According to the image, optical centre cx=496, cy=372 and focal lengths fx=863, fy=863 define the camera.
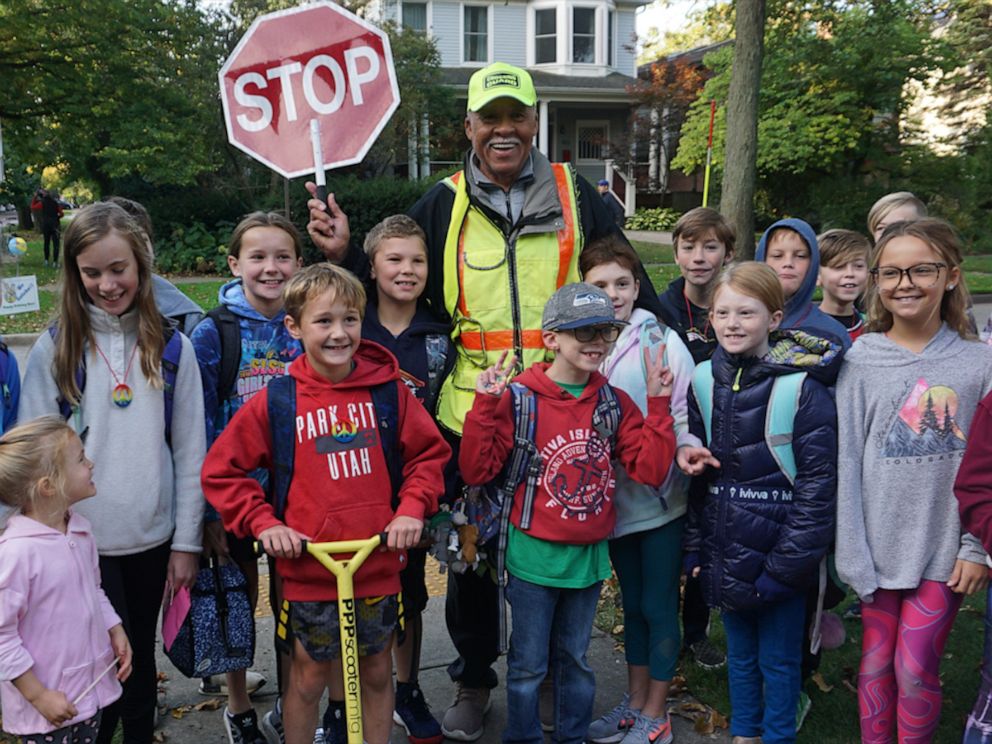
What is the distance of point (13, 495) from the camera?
2684 millimetres

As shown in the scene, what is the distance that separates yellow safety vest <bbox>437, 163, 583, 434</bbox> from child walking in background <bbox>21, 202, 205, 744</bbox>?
106cm

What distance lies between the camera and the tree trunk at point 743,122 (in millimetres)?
11266

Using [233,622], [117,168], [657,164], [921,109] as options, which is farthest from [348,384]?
[657,164]

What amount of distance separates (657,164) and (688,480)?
96.4ft

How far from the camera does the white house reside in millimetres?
31000

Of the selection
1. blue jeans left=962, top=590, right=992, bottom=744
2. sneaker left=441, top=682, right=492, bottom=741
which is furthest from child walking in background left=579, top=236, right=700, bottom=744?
blue jeans left=962, top=590, right=992, bottom=744

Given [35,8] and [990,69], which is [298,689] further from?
[990,69]

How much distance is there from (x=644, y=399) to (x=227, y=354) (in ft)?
5.59

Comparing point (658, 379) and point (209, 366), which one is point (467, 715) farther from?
point (209, 366)

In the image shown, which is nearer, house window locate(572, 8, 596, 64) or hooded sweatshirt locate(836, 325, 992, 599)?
hooded sweatshirt locate(836, 325, 992, 599)

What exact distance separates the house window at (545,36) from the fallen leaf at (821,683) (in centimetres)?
3108

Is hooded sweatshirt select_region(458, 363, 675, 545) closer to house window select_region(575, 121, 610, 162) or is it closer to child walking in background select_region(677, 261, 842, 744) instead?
child walking in background select_region(677, 261, 842, 744)

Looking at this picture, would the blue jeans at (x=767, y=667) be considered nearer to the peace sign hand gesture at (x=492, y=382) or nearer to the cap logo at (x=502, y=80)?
the peace sign hand gesture at (x=492, y=382)

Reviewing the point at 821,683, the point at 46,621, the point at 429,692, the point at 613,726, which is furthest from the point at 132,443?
the point at 821,683
